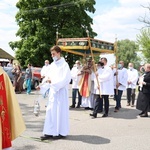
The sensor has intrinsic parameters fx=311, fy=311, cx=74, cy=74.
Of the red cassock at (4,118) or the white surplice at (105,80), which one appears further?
the white surplice at (105,80)

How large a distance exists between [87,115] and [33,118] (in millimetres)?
1866

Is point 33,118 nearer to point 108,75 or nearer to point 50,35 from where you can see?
point 108,75

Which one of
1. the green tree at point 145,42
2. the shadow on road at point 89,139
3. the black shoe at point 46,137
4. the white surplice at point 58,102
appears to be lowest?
the shadow on road at point 89,139

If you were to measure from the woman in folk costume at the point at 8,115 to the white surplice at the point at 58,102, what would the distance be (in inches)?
141

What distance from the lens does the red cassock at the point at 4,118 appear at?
2.99 m

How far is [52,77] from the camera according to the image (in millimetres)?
6918

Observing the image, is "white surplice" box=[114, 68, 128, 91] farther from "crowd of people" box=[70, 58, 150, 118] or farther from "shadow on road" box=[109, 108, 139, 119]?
"shadow on road" box=[109, 108, 139, 119]

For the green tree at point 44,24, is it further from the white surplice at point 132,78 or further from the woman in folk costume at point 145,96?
the woman in folk costume at point 145,96

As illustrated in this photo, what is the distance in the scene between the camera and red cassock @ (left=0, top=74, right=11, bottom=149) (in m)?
2.99

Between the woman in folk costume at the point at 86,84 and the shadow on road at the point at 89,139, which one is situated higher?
the woman in folk costume at the point at 86,84

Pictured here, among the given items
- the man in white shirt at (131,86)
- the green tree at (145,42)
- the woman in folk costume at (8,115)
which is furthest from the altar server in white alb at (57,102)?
the green tree at (145,42)

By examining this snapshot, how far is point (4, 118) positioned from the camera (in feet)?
9.86

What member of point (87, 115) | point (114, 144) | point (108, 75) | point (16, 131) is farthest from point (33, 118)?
point (16, 131)

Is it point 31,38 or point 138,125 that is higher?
point 31,38
